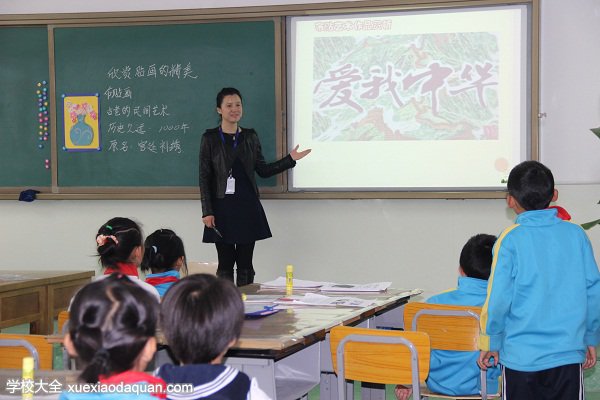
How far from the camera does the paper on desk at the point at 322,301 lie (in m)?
3.08

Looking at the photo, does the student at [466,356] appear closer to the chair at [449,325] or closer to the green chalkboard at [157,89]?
the chair at [449,325]

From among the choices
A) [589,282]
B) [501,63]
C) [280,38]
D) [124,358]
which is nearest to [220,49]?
Answer: [280,38]

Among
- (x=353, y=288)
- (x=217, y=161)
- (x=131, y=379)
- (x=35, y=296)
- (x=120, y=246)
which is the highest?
(x=217, y=161)

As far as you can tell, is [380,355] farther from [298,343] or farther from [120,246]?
[120,246]

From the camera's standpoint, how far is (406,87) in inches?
207

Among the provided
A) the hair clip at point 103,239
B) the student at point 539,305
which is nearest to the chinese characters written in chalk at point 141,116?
the hair clip at point 103,239

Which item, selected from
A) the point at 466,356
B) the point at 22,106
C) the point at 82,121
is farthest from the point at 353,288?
the point at 22,106

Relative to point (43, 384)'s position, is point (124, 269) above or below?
above

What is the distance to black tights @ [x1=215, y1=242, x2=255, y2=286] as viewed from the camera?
16.3 ft

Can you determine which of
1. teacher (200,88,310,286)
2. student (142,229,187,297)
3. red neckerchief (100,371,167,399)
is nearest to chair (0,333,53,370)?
student (142,229,187,297)

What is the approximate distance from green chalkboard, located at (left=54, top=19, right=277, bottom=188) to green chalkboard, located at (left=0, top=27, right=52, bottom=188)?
0.14 m

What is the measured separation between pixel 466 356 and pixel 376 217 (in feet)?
8.04

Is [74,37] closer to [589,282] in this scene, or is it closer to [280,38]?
[280,38]

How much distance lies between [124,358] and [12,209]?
4.83 meters
